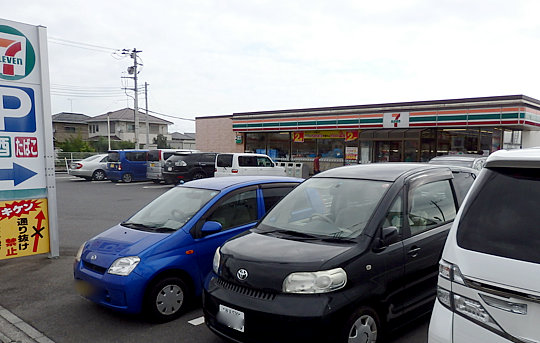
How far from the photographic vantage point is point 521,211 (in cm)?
207

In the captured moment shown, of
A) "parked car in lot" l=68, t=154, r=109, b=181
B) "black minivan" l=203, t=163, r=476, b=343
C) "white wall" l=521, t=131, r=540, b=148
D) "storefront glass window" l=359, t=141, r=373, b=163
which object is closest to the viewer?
"black minivan" l=203, t=163, r=476, b=343

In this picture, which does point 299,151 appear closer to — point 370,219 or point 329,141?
point 329,141

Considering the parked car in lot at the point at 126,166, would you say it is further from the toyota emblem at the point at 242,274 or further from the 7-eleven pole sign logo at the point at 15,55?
the toyota emblem at the point at 242,274

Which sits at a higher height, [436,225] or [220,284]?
[436,225]

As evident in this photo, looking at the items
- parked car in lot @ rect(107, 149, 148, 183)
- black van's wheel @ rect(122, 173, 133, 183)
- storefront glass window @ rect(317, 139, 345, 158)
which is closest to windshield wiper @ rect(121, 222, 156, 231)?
parked car in lot @ rect(107, 149, 148, 183)

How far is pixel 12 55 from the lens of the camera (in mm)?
6145

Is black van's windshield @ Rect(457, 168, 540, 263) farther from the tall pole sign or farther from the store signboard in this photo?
the store signboard

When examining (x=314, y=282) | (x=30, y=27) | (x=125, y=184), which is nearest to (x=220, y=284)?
(x=314, y=282)

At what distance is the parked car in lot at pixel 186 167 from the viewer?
56.5ft

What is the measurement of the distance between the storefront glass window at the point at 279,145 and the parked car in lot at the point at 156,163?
24.4 feet

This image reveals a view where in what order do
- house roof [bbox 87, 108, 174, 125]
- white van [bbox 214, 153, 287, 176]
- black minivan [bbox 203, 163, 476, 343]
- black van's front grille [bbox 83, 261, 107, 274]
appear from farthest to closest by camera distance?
house roof [bbox 87, 108, 174, 125] < white van [bbox 214, 153, 287, 176] < black van's front grille [bbox 83, 261, 107, 274] < black minivan [bbox 203, 163, 476, 343]

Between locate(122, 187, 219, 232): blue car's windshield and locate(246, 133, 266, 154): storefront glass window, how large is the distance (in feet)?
68.4

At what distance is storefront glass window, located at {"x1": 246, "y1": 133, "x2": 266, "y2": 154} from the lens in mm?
26250

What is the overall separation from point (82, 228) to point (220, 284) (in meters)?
6.86
